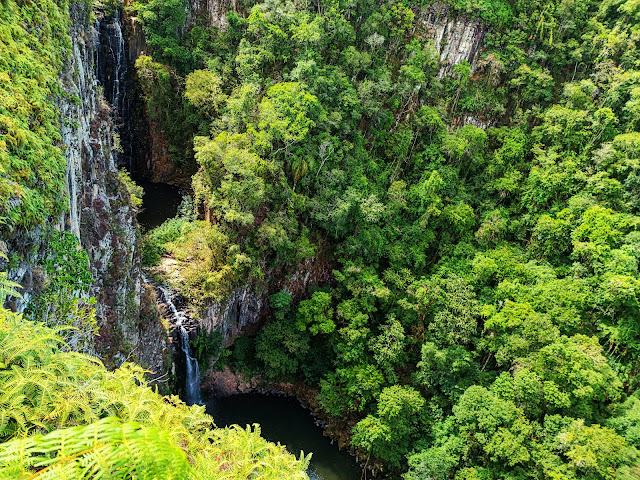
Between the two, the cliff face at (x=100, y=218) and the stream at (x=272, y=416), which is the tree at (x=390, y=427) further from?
the cliff face at (x=100, y=218)

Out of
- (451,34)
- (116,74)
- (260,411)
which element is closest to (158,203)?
(116,74)

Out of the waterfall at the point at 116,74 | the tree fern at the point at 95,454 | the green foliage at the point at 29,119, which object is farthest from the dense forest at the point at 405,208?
the tree fern at the point at 95,454

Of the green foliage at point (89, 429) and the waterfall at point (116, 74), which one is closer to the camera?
the green foliage at point (89, 429)

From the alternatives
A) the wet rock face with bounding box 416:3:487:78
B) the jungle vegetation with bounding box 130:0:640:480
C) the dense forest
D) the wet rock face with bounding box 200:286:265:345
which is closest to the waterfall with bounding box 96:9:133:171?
the dense forest

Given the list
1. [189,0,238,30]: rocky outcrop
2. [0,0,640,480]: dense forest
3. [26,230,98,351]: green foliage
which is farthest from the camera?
[189,0,238,30]: rocky outcrop

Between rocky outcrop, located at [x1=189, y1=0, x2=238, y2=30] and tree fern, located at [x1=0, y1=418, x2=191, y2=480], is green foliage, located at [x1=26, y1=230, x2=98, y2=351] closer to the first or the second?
tree fern, located at [x1=0, y1=418, x2=191, y2=480]

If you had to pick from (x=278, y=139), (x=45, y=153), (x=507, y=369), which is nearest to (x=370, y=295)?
(x=507, y=369)

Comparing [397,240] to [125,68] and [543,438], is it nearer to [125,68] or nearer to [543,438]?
[543,438]
